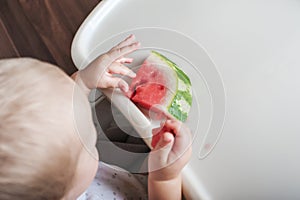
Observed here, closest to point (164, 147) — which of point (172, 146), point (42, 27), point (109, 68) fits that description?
point (172, 146)

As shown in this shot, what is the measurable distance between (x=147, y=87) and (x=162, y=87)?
0.06 ft

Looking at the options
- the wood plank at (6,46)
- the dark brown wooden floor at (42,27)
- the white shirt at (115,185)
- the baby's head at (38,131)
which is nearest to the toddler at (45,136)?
the baby's head at (38,131)

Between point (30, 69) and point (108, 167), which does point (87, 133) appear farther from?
point (108, 167)

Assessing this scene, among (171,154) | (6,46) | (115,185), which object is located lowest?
(6,46)

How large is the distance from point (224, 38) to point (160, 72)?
0.09 meters

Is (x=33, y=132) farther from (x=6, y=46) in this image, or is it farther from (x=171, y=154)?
(x=6, y=46)

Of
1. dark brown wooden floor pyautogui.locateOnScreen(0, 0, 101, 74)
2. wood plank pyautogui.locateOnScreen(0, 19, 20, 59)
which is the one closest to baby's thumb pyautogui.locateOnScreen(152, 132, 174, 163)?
dark brown wooden floor pyautogui.locateOnScreen(0, 0, 101, 74)

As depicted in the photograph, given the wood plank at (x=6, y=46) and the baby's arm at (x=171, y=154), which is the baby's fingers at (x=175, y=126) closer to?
the baby's arm at (x=171, y=154)

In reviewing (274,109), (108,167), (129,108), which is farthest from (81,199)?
(274,109)

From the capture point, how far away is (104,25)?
0.68 m

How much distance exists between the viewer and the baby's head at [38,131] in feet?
1.33

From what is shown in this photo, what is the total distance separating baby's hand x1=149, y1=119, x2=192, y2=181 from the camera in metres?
0.53

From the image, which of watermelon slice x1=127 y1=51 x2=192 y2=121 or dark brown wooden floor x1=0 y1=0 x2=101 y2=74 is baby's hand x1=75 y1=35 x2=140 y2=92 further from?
dark brown wooden floor x1=0 y1=0 x2=101 y2=74

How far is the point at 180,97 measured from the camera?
1.80 feet
